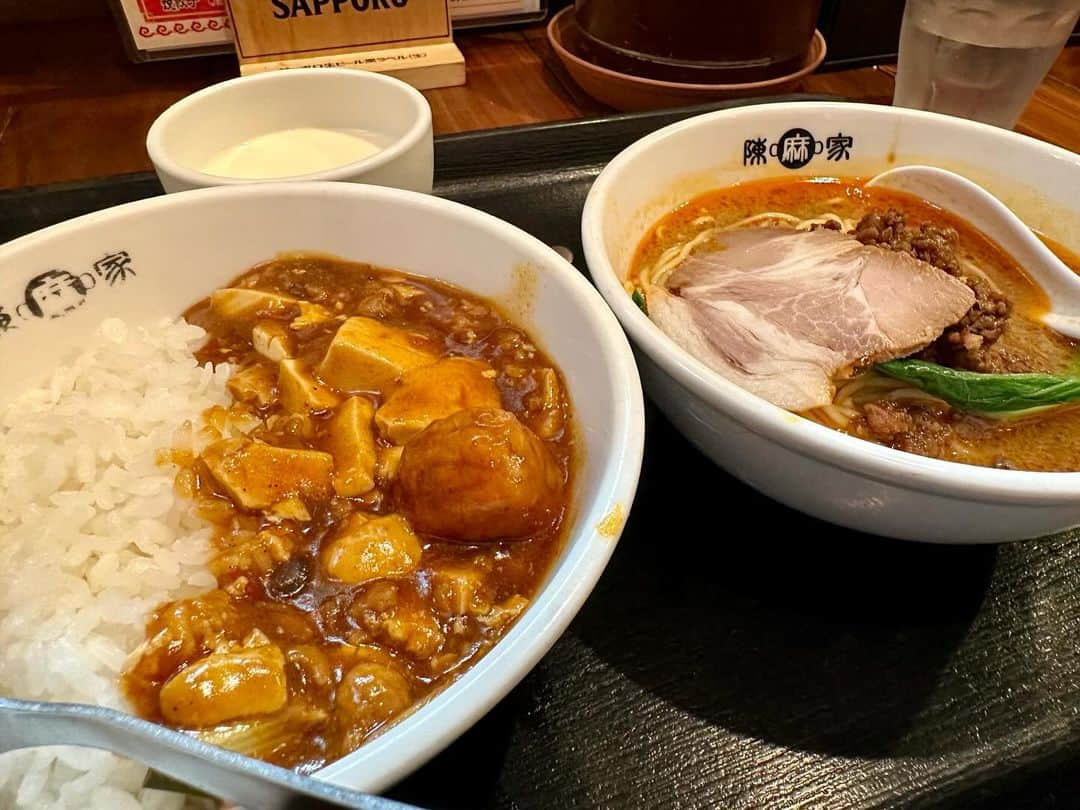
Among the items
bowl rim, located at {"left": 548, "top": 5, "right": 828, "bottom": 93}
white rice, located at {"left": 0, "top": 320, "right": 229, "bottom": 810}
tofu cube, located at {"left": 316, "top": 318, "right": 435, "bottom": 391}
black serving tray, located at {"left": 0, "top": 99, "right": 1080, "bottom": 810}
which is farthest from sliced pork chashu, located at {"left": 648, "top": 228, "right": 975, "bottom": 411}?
bowl rim, located at {"left": 548, "top": 5, "right": 828, "bottom": 93}

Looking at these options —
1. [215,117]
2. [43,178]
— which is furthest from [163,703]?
[43,178]

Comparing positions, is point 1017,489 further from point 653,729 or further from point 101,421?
point 101,421

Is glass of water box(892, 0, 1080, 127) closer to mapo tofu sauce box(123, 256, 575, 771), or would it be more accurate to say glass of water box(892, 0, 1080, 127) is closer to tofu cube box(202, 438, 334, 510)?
mapo tofu sauce box(123, 256, 575, 771)

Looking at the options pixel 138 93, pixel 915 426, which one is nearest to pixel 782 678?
pixel 915 426

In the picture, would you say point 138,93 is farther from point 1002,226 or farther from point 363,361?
point 1002,226

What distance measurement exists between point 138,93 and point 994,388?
2.86m

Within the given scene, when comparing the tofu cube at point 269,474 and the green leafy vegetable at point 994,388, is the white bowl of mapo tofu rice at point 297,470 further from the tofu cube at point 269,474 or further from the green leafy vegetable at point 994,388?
the green leafy vegetable at point 994,388

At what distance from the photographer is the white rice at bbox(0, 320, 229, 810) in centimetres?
89

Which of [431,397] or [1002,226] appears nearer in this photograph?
[431,397]

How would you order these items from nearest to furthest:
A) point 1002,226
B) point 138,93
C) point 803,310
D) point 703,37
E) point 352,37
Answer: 1. point 803,310
2. point 1002,226
3. point 703,37
4. point 352,37
5. point 138,93

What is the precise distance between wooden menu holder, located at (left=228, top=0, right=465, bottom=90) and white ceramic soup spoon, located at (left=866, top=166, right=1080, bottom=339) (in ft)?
5.29

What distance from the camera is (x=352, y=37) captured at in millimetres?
2639

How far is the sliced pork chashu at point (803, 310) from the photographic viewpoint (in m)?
1.35

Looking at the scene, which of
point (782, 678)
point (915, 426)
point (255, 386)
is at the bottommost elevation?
point (782, 678)
